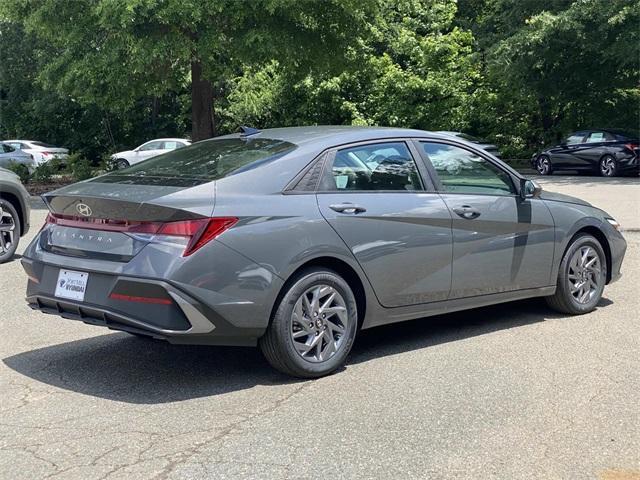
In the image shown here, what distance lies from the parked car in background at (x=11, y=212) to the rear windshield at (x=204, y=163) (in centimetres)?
417

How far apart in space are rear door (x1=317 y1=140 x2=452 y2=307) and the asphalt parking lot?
54 centimetres

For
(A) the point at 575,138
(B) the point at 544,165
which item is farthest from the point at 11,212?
(B) the point at 544,165

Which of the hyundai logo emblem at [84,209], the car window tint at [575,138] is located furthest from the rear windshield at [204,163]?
the car window tint at [575,138]

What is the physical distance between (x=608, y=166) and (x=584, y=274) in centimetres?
1876


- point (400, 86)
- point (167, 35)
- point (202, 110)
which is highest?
point (400, 86)

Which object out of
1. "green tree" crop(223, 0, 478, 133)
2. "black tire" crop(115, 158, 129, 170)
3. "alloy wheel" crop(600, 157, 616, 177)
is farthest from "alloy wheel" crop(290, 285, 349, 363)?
"green tree" crop(223, 0, 478, 133)

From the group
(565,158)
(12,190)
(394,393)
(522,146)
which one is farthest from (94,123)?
(394,393)

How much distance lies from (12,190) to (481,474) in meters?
7.27

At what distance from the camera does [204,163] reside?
5.30m

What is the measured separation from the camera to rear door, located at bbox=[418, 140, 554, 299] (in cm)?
583

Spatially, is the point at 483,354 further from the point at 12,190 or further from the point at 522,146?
the point at 522,146

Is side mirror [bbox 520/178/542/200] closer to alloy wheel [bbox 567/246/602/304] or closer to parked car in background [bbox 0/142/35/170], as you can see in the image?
alloy wheel [bbox 567/246/602/304]

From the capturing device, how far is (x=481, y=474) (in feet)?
11.9

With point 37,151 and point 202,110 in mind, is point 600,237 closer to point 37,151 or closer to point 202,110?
point 202,110
